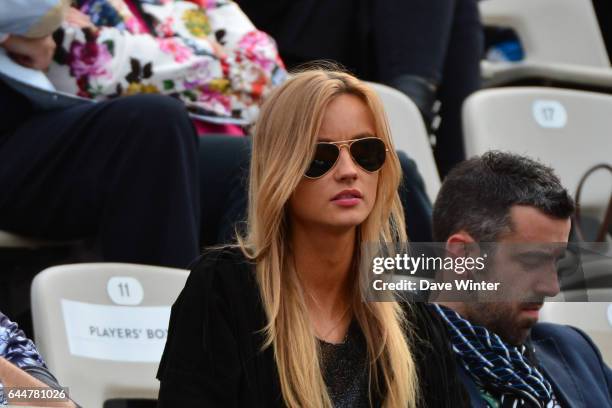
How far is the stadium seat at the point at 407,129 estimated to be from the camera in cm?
395

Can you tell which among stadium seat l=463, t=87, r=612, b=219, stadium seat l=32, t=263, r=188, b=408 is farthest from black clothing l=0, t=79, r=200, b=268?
stadium seat l=463, t=87, r=612, b=219

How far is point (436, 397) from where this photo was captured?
230 cm

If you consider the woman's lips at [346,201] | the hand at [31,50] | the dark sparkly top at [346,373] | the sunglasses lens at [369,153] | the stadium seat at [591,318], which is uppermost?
the sunglasses lens at [369,153]

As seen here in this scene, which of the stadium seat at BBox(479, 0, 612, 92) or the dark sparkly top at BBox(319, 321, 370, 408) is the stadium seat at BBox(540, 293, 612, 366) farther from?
the stadium seat at BBox(479, 0, 612, 92)

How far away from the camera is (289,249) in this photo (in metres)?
2.33

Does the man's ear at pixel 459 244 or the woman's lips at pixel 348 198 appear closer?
the woman's lips at pixel 348 198

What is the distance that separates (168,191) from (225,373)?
0.99 m

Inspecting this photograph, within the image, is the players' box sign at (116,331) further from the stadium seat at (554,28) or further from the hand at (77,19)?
the stadium seat at (554,28)

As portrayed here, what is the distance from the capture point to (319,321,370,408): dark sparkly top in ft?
7.31

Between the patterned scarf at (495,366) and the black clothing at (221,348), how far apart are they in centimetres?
23

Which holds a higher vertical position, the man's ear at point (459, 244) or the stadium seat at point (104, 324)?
the man's ear at point (459, 244)

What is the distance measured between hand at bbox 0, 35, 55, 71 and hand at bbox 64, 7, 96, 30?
12 centimetres

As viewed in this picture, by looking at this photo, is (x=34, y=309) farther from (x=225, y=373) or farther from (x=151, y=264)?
(x=225, y=373)

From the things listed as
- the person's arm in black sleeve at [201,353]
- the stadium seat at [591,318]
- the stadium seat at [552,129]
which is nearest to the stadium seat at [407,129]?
the stadium seat at [552,129]
